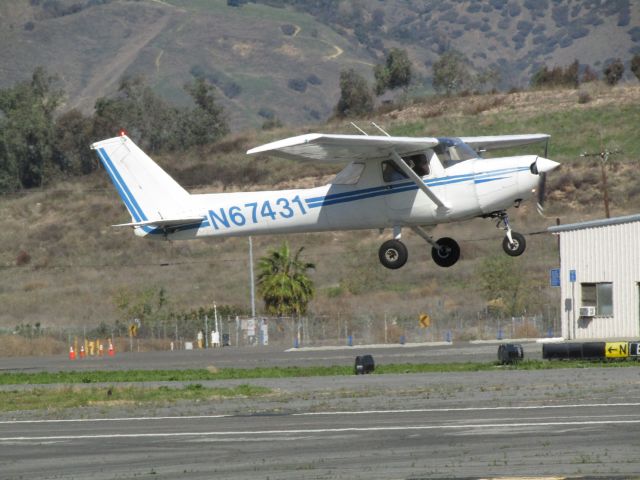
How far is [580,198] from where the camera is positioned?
253ft

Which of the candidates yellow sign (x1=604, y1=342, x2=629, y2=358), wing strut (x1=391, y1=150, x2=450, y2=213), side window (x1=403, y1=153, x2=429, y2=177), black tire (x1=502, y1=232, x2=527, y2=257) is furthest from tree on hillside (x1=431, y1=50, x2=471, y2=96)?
black tire (x1=502, y1=232, x2=527, y2=257)

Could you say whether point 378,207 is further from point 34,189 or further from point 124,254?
point 34,189

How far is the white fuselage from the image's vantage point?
89.5 feet

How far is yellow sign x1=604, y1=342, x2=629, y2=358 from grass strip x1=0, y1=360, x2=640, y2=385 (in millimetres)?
300

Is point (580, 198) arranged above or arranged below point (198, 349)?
above

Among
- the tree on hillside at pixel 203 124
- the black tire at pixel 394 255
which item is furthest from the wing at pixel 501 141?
the tree on hillside at pixel 203 124

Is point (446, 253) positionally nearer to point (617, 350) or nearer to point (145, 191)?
point (145, 191)

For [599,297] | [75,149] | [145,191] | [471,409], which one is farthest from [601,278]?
[75,149]

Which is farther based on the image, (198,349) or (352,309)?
(352,309)

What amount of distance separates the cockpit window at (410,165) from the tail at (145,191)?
4650mm

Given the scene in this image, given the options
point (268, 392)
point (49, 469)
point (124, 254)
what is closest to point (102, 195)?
point (124, 254)

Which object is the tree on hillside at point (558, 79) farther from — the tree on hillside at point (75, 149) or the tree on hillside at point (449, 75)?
the tree on hillside at point (75, 149)

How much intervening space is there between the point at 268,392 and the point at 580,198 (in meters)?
50.2

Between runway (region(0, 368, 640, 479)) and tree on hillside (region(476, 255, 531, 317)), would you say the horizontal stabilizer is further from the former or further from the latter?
tree on hillside (region(476, 255, 531, 317))
